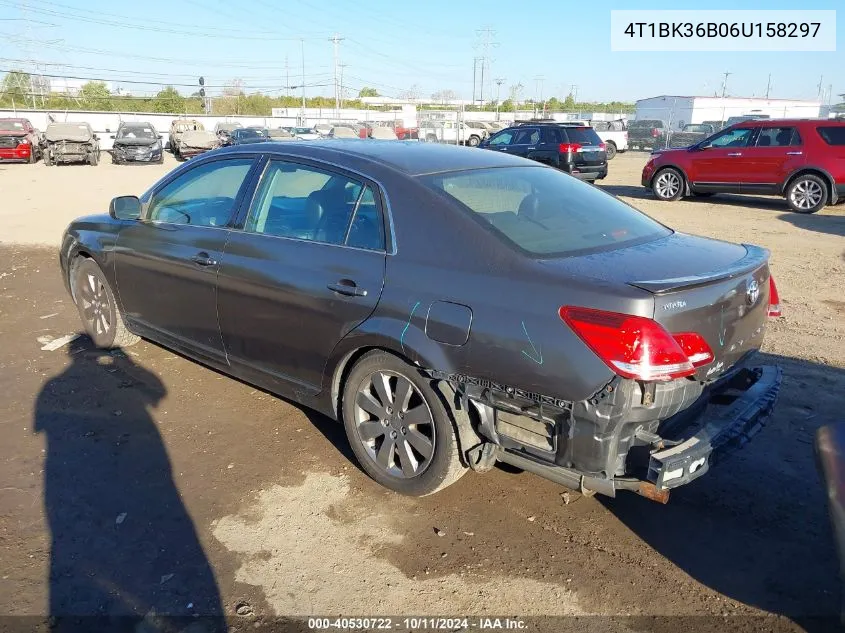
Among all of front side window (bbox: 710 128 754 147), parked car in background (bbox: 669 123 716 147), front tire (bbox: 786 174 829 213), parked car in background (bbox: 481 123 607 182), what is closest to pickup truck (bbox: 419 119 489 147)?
parked car in background (bbox: 669 123 716 147)

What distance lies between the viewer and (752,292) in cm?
312

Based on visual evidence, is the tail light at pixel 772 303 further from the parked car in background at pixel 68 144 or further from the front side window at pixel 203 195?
the parked car in background at pixel 68 144

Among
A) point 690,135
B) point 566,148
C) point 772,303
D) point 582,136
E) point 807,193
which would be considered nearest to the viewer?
point 772,303

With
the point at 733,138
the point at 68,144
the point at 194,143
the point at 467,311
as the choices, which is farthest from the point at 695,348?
the point at 194,143

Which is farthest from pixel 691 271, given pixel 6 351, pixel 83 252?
pixel 6 351

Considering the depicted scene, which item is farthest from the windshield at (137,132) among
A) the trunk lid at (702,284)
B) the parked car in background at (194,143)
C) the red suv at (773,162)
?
the trunk lid at (702,284)

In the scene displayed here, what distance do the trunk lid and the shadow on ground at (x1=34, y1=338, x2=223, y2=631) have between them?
2072 mm

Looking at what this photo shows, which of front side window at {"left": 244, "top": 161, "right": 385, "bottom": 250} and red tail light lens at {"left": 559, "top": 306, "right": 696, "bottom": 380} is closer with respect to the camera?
red tail light lens at {"left": 559, "top": 306, "right": 696, "bottom": 380}

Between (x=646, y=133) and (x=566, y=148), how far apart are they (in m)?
24.3

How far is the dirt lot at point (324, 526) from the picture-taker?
2771mm

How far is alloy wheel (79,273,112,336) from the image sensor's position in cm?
539

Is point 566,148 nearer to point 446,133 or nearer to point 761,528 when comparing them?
point 761,528

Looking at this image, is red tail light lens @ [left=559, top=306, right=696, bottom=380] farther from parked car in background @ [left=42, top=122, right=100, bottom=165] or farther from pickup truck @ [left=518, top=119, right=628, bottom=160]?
pickup truck @ [left=518, top=119, right=628, bottom=160]

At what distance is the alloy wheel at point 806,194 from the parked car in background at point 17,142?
26.1 meters
